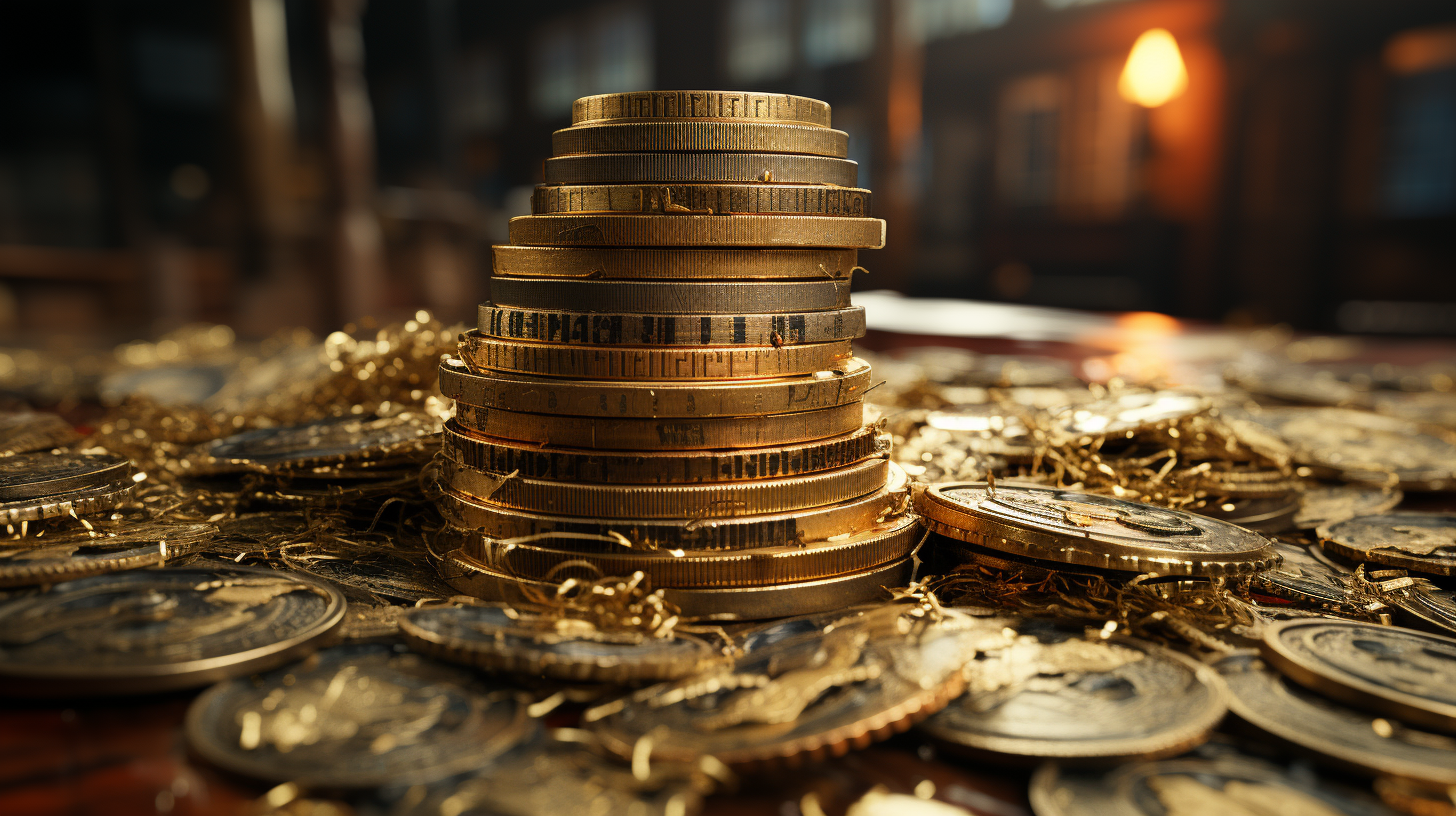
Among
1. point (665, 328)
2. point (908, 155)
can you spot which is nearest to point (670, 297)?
point (665, 328)

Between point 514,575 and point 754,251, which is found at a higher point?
point 754,251

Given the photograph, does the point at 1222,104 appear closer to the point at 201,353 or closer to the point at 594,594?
the point at 201,353

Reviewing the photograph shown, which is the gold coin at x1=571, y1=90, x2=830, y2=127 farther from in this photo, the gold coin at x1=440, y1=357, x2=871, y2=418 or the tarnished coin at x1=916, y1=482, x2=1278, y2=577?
the tarnished coin at x1=916, y1=482, x2=1278, y2=577

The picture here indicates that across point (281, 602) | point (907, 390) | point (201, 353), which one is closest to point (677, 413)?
point (281, 602)

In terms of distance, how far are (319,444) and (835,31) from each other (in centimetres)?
1327

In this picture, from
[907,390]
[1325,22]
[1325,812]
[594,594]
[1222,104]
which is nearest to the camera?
[1325,812]

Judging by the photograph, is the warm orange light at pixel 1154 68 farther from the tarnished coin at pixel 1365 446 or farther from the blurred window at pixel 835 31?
the tarnished coin at pixel 1365 446

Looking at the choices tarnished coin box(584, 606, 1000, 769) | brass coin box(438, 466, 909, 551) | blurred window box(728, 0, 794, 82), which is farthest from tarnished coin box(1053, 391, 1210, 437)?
blurred window box(728, 0, 794, 82)

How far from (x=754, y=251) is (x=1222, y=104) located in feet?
31.3

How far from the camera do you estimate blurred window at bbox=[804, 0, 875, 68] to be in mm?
13281

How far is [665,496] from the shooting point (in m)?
1.30

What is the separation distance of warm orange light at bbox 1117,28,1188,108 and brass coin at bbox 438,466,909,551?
8.68 m

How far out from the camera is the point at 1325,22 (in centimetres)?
823

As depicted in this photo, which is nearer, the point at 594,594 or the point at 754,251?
the point at 594,594
